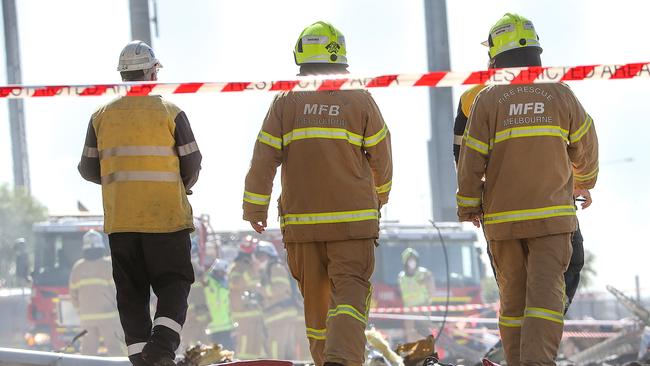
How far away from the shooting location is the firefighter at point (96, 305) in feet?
52.6

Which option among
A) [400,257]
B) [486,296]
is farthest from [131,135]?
[486,296]

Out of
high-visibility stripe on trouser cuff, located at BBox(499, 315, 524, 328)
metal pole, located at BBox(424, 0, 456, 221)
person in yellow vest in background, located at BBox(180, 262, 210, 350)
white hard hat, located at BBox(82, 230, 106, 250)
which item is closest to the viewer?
high-visibility stripe on trouser cuff, located at BBox(499, 315, 524, 328)

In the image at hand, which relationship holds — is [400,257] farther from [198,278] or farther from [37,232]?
[37,232]

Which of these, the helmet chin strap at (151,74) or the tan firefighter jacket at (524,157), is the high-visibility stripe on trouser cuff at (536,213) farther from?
the helmet chin strap at (151,74)

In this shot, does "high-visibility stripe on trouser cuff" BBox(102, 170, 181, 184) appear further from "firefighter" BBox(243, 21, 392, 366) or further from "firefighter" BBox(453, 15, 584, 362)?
"firefighter" BBox(453, 15, 584, 362)

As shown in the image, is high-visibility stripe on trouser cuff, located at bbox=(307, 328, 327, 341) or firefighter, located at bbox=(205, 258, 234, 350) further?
firefighter, located at bbox=(205, 258, 234, 350)

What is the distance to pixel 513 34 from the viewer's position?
624 cm

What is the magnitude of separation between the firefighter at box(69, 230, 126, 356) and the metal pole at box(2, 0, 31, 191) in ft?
28.8

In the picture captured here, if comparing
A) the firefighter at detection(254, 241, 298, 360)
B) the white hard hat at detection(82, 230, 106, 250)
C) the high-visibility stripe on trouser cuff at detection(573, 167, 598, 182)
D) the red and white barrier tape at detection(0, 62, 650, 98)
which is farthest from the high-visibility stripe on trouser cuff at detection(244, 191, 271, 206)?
the white hard hat at detection(82, 230, 106, 250)

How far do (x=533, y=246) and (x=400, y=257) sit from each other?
560 inches

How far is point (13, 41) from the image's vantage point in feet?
80.4

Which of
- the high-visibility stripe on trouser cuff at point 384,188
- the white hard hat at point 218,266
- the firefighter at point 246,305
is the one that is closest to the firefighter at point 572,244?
the high-visibility stripe on trouser cuff at point 384,188

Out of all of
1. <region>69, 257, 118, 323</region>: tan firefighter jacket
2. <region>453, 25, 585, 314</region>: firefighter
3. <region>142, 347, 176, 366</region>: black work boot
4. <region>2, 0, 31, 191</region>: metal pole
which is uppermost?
<region>2, 0, 31, 191</region>: metal pole

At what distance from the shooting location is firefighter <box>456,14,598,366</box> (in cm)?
596
